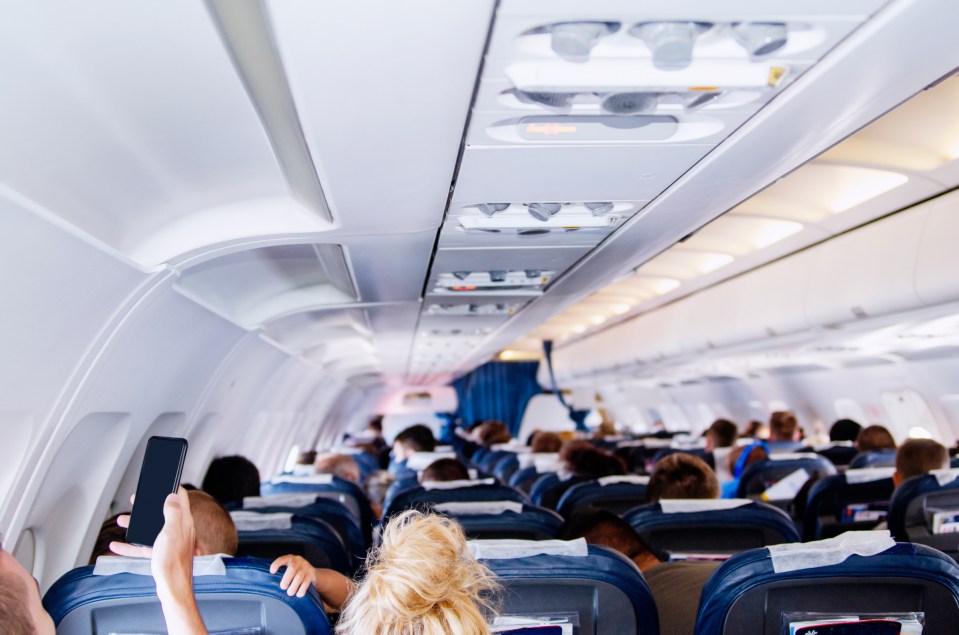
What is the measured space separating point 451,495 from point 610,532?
1.65 m

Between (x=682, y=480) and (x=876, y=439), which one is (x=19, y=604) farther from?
(x=876, y=439)

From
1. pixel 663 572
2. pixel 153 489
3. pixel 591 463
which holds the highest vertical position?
pixel 153 489

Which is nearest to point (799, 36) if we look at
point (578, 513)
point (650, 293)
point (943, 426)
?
point (578, 513)

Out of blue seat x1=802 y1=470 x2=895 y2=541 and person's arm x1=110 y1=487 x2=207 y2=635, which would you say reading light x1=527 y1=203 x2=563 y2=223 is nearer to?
person's arm x1=110 y1=487 x2=207 y2=635

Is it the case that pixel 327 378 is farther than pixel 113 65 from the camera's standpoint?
Yes

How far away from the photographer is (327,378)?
12133mm

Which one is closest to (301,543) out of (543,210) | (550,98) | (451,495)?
(451,495)

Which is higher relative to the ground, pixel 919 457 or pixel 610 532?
pixel 919 457

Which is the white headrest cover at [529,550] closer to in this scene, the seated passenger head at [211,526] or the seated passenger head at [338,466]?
the seated passenger head at [211,526]

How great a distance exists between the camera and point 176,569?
1.94 m

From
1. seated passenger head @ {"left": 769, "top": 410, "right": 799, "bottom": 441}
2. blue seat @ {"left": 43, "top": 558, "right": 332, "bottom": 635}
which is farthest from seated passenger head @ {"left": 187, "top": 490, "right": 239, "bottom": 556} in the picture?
seated passenger head @ {"left": 769, "top": 410, "right": 799, "bottom": 441}

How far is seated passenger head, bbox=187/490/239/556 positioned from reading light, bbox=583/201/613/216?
2.02 meters

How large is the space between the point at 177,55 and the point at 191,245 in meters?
1.30

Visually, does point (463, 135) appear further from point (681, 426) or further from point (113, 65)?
point (681, 426)
